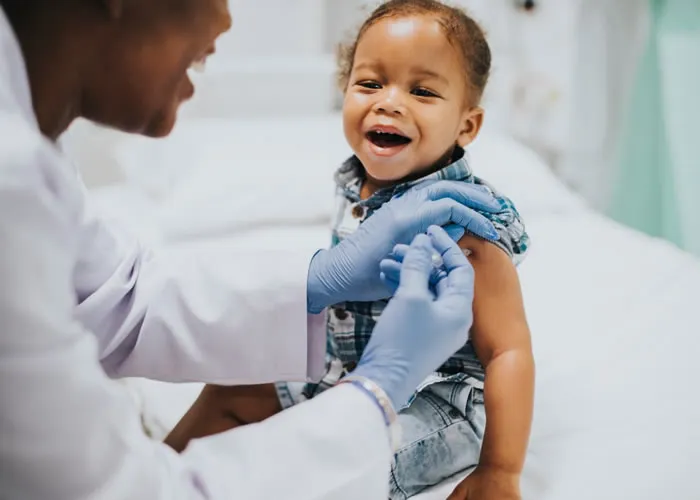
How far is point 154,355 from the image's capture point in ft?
3.25

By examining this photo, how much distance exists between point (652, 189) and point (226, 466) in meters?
1.82

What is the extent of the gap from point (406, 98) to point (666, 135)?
126 cm

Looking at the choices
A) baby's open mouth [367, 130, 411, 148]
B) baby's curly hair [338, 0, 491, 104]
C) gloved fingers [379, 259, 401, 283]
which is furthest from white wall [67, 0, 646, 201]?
gloved fingers [379, 259, 401, 283]

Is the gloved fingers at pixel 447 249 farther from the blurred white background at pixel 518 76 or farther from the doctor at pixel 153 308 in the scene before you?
the blurred white background at pixel 518 76

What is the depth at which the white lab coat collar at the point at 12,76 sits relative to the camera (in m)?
0.60

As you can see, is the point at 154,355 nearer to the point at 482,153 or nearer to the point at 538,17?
the point at 482,153

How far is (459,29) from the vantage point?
3.37 ft

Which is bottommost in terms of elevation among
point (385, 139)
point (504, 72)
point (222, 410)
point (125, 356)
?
point (222, 410)

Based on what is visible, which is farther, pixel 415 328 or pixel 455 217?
pixel 455 217

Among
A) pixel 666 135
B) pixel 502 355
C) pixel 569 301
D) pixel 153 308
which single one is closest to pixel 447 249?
pixel 502 355

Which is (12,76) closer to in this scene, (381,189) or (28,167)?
(28,167)

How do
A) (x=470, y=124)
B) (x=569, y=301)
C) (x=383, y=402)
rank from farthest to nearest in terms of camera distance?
(x=569, y=301), (x=470, y=124), (x=383, y=402)

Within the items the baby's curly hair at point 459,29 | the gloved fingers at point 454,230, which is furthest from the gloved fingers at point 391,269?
the baby's curly hair at point 459,29

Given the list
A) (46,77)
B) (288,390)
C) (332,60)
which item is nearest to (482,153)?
(332,60)
